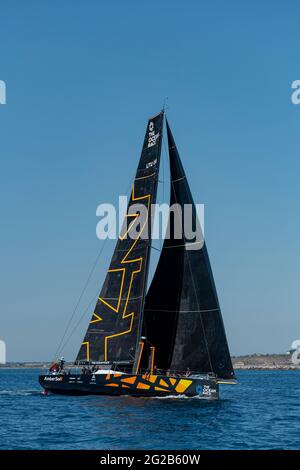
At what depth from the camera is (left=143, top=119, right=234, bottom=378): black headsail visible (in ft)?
125

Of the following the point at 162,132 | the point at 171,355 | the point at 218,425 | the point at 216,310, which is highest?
the point at 162,132

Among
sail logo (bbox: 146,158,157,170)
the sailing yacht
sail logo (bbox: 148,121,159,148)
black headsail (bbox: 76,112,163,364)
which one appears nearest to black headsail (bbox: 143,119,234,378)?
the sailing yacht

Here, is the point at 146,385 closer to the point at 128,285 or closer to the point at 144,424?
the point at 128,285

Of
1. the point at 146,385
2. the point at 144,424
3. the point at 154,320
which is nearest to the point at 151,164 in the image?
the point at 154,320

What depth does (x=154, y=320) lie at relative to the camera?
40469 mm

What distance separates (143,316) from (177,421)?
1212 cm

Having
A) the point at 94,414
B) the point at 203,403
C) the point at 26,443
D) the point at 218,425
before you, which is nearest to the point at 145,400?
the point at 203,403

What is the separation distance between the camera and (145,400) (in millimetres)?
36094

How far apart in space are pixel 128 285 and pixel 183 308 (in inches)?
147

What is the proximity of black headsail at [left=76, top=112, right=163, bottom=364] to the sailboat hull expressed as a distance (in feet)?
6.08

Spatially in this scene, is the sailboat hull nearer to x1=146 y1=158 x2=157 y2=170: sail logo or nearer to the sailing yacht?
the sailing yacht

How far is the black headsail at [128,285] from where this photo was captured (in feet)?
130

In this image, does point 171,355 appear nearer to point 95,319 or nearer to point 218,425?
point 95,319

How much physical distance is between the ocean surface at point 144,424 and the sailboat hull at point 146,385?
496mm
